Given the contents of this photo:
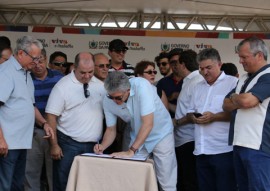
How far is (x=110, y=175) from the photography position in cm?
209

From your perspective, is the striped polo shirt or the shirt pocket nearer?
the striped polo shirt

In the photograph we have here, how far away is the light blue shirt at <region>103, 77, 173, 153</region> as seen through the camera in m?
2.30

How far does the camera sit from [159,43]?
755 centimetres

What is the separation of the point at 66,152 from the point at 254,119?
125cm

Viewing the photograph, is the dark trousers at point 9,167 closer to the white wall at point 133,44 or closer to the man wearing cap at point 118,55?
the man wearing cap at point 118,55

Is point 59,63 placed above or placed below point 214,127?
above

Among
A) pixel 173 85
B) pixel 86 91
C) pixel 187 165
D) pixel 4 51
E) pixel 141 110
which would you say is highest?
pixel 4 51

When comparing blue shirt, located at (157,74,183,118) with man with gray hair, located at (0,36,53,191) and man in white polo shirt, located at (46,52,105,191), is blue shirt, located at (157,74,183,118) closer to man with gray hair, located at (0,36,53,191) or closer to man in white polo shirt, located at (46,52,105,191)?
man in white polo shirt, located at (46,52,105,191)

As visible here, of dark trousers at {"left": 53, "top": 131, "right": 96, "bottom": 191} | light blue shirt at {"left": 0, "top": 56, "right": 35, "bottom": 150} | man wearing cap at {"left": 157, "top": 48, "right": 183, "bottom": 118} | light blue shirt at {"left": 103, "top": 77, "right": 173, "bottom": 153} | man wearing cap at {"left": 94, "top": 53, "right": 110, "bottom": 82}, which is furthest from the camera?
man wearing cap at {"left": 157, "top": 48, "right": 183, "bottom": 118}

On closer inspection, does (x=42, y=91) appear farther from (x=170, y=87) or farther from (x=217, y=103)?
(x=217, y=103)

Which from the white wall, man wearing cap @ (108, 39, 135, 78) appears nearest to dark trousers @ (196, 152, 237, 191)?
man wearing cap @ (108, 39, 135, 78)

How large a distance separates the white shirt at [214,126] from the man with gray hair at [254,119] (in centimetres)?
28

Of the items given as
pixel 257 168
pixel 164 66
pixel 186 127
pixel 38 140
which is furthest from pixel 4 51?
pixel 257 168

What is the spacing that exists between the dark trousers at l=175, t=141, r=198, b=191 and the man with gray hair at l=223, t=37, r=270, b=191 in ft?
2.52
